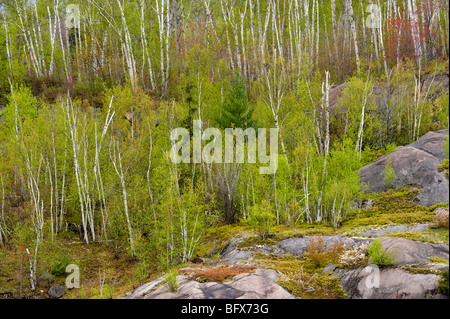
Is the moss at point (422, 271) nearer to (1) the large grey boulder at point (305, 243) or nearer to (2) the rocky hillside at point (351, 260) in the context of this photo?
(2) the rocky hillside at point (351, 260)

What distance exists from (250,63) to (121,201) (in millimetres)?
20104

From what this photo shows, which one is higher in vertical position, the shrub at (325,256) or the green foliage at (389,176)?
the green foliage at (389,176)

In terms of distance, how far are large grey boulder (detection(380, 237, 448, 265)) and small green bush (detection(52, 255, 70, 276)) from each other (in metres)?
14.8

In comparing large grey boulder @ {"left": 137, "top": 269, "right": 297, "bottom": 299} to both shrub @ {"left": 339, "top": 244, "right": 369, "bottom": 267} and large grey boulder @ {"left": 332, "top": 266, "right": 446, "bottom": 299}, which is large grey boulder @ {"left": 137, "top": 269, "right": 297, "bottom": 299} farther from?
shrub @ {"left": 339, "top": 244, "right": 369, "bottom": 267}

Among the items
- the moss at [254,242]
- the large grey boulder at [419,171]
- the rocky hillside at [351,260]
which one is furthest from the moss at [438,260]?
the large grey boulder at [419,171]

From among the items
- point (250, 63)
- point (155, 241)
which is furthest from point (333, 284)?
point (250, 63)

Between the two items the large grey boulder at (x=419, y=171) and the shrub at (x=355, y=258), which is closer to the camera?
the shrub at (x=355, y=258)

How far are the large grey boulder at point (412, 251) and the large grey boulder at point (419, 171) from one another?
6.19m

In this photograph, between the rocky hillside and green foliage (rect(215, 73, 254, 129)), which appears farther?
green foliage (rect(215, 73, 254, 129))

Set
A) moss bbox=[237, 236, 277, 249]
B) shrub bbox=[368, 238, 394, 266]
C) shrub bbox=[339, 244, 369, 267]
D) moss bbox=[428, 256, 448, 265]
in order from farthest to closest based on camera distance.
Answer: moss bbox=[237, 236, 277, 249] → shrub bbox=[339, 244, 369, 267] → shrub bbox=[368, 238, 394, 266] → moss bbox=[428, 256, 448, 265]

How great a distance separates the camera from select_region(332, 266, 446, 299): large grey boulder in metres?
5.78

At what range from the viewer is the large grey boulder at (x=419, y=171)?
13.2 meters

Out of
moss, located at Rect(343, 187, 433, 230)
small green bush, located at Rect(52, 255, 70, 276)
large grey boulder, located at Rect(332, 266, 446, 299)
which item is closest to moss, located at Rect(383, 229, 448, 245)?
large grey boulder, located at Rect(332, 266, 446, 299)
